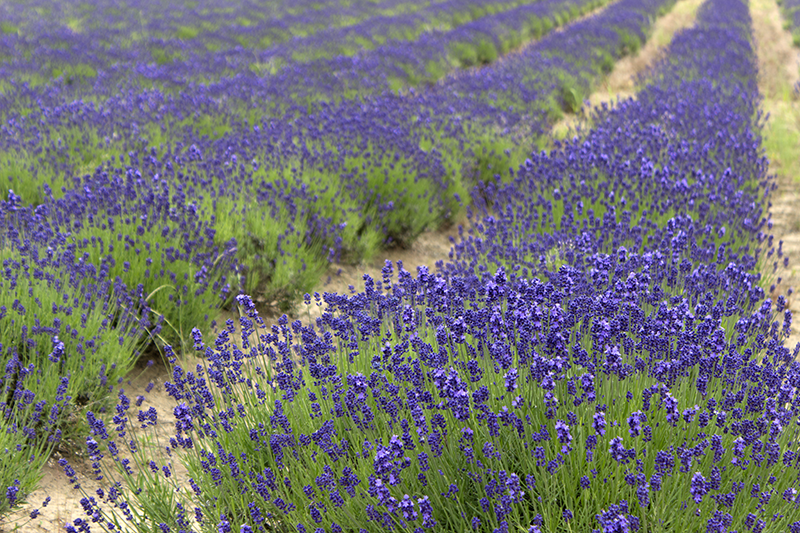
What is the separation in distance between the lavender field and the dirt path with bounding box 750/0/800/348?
0.68 feet

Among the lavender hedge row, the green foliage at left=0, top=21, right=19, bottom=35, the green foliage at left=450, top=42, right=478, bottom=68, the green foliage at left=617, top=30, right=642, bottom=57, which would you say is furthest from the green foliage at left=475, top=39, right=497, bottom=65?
the green foliage at left=0, top=21, right=19, bottom=35

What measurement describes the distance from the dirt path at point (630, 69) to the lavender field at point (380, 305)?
15.8 inches

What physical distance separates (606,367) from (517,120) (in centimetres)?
568

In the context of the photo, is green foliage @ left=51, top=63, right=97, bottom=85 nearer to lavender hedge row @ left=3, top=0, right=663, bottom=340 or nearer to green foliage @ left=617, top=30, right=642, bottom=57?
lavender hedge row @ left=3, top=0, right=663, bottom=340

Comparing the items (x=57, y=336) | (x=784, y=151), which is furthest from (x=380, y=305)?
(x=784, y=151)

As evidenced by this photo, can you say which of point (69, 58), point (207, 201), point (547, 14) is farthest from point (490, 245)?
point (547, 14)

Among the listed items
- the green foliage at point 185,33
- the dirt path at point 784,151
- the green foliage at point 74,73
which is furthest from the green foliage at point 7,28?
the dirt path at point 784,151

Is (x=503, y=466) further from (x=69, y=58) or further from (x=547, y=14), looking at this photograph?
(x=547, y=14)

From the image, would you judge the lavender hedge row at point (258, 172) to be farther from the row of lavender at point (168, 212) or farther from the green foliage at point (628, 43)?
the green foliage at point (628, 43)

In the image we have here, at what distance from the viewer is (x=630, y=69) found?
42.6ft

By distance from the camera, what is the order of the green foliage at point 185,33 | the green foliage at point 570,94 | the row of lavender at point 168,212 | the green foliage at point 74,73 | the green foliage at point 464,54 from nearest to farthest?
the row of lavender at point 168,212, the green foliage at point 74,73, the green foliage at point 570,94, the green foliage at point 464,54, the green foliage at point 185,33

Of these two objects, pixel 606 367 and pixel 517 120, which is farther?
pixel 517 120

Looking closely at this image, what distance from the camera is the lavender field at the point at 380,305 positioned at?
1851 mm

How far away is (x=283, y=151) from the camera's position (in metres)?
5.25
